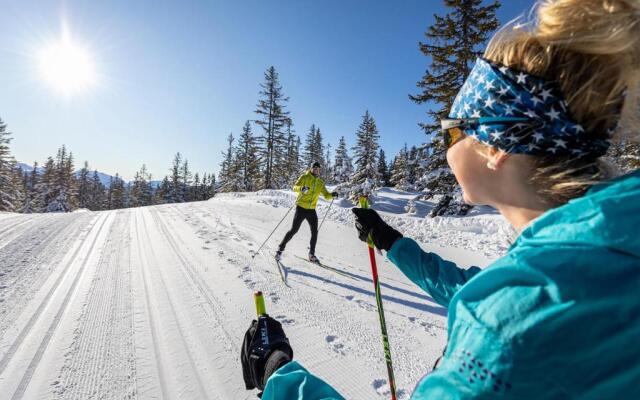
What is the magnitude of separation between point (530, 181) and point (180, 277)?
5625 millimetres

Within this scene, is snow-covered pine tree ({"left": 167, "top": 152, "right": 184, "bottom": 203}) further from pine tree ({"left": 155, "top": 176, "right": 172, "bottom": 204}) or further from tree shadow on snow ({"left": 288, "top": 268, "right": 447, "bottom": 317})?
tree shadow on snow ({"left": 288, "top": 268, "right": 447, "bottom": 317})

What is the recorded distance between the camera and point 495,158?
3.28 feet

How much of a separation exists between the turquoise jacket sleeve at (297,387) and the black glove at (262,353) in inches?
18.0

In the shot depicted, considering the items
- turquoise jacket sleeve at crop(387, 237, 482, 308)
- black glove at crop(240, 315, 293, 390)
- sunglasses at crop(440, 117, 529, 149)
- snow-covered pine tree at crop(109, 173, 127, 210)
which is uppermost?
snow-covered pine tree at crop(109, 173, 127, 210)

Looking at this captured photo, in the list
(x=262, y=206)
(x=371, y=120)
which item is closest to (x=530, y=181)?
(x=262, y=206)

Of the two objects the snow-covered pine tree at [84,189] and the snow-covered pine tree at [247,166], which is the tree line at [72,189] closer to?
the snow-covered pine tree at [84,189]

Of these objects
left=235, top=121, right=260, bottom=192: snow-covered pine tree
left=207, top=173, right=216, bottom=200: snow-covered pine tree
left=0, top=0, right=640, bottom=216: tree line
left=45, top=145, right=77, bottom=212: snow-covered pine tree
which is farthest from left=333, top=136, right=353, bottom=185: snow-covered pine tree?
left=45, top=145, right=77, bottom=212: snow-covered pine tree

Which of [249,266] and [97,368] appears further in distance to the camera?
[249,266]

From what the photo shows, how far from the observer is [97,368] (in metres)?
3.02

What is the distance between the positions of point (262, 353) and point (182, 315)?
3.01m

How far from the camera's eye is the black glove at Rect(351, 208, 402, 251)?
2.35 meters

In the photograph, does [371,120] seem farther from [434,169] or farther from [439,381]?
[439,381]

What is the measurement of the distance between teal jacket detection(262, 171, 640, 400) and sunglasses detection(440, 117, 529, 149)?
1.37 ft

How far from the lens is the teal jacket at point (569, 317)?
21.7 inches
